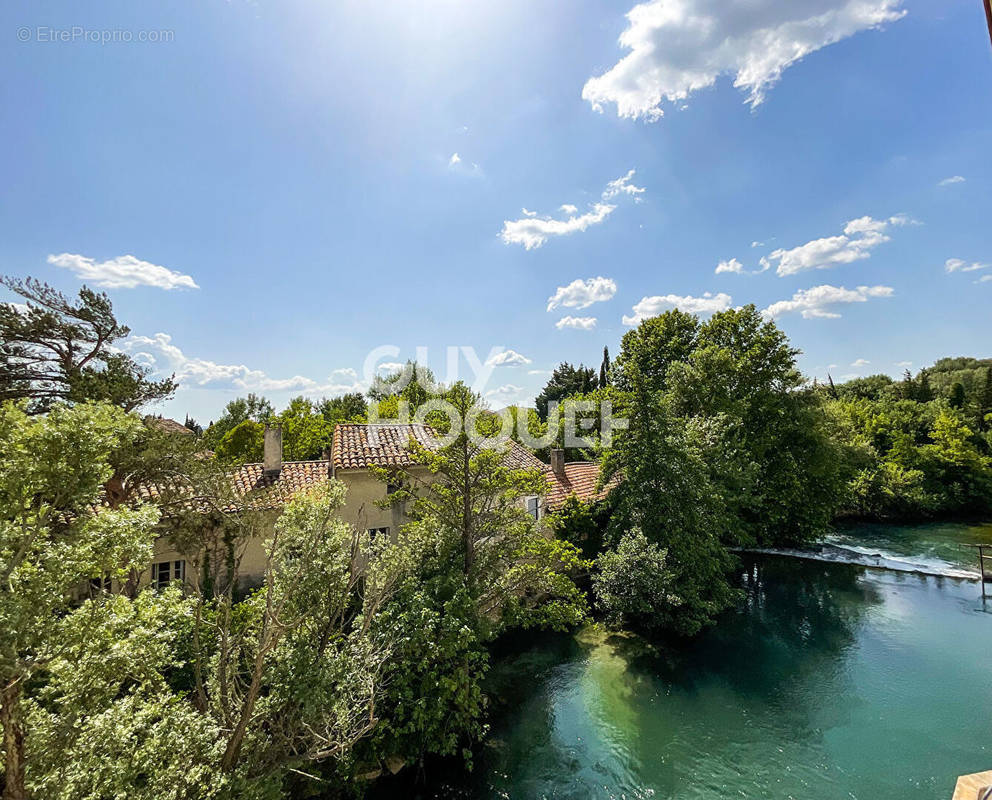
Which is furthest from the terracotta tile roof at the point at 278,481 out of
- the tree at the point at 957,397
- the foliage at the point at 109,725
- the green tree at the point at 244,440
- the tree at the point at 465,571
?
the tree at the point at 957,397

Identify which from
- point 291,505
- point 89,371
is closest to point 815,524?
point 291,505

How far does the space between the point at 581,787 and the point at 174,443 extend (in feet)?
36.1

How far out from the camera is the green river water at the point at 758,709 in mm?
7906

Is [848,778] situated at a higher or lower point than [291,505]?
lower

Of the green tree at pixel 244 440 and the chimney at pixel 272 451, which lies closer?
the chimney at pixel 272 451

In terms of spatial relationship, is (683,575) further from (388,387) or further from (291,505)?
(388,387)

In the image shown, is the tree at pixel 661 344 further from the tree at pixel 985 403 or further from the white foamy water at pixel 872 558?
the tree at pixel 985 403

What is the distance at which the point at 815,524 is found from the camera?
1966 cm

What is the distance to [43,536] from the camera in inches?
147

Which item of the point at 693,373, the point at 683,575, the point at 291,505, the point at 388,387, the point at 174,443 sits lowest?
the point at 683,575

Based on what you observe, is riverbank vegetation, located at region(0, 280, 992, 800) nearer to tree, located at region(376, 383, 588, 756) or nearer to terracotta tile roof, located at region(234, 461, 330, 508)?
tree, located at region(376, 383, 588, 756)

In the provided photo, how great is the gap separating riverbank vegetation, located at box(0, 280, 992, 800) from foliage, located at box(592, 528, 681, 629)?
62 mm

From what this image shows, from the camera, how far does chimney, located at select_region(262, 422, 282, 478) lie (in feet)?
44.0

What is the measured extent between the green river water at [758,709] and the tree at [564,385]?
33.9 meters
